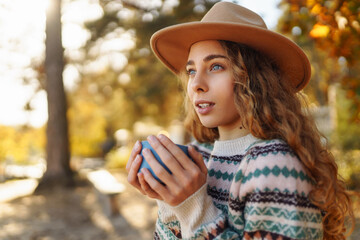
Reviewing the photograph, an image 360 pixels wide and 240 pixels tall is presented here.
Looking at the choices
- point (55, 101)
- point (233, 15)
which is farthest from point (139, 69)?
point (233, 15)

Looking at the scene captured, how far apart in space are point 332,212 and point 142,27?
9449 millimetres

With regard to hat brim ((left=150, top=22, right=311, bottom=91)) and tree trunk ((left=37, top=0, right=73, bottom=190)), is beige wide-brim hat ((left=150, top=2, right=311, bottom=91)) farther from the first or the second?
tree trunk ((left=37, top=0, right=73, bottom=190))

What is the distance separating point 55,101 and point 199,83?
8.34m

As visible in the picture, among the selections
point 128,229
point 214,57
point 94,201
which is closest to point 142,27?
point 94,201

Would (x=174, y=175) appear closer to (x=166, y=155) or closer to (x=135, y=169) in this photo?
(x=166, y=155)

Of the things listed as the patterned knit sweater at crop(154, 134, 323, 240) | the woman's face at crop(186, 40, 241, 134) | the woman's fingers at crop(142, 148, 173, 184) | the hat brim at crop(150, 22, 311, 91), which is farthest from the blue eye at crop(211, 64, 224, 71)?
the woman's fingers at crop(142, 148, 173, 184)

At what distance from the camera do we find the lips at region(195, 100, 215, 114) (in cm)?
147

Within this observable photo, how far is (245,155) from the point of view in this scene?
1.34 m

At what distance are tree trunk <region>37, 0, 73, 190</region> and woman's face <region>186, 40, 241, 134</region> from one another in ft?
26.5

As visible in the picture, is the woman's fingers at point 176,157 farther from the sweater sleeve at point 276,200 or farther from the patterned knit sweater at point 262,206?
the sweater sleeve at point 276,200

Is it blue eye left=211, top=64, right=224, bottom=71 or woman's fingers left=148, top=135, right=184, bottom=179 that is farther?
blue eye left=211, top=64, right=224, bottom=71

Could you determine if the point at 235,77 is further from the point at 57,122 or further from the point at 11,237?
the point at 57,122

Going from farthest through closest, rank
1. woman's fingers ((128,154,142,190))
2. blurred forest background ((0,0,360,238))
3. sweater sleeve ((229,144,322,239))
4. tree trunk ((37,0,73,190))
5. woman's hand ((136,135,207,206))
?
tree trunk ((37,0,73,190)) → blurred forest background ((0,0,360,238)) → woman's fingers ((128,154,142,190)) → woman's hand ((136,135,207,206)) → sweater sleeve ((229,144,322,239))

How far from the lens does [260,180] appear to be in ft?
3.89
